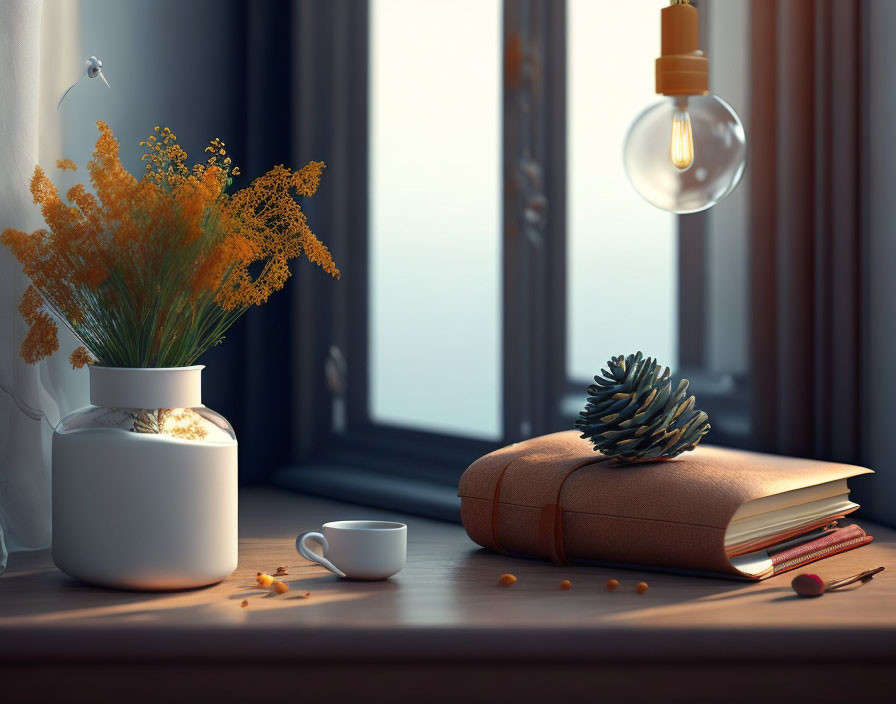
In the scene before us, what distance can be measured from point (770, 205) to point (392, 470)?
2.17 feet

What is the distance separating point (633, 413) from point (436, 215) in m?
0.69

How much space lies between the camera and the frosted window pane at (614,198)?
158 centimetres

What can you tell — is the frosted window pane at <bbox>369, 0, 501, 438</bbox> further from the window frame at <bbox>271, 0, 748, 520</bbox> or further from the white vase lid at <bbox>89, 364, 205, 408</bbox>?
the white vase lid at <bbox>89, 364, 205, 408</bbox>

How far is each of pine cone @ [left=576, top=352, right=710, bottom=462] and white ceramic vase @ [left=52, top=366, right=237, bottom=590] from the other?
1.23ft

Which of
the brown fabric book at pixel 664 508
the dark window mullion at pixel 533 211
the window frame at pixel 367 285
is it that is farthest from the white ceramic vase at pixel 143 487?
the dark window mullion at pixel 533 211

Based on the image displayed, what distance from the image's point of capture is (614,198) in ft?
5.30

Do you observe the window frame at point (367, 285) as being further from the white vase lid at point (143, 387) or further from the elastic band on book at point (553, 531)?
the white vase lid at point (143, 387)

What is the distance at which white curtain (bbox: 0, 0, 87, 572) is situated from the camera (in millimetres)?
1165

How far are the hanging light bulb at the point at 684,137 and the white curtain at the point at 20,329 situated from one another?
653 millimetres

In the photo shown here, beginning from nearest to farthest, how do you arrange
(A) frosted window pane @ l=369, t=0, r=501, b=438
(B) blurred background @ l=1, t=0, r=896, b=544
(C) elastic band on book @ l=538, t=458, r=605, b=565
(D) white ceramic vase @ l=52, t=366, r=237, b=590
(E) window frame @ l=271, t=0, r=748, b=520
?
1. (D) white ceramic vase @ l=52, t=366, r=237, b=590
2. (C) elastic band on book @ l=538, t=458, r=605, b=565
3. (B) blurred background @ l=1, t=0, r=896, b=544
4. (E) window frame @ l=271, t=0, r=748, b=520
5. (A) frosted window pane @ l=369, t=0, r=501, b=438

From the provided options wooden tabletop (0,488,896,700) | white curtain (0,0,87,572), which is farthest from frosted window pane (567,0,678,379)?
white curtain (0,0,87,572)

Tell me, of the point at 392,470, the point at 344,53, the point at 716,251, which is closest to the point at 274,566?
the point at 392,470

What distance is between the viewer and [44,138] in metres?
1.24

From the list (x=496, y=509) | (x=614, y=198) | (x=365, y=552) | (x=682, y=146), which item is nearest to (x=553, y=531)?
(x=496, y=509)
